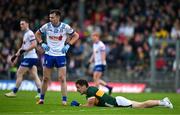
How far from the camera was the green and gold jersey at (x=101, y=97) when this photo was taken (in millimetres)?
19531

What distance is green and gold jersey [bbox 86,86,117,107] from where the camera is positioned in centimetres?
1953

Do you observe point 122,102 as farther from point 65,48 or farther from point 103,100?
point 65,48

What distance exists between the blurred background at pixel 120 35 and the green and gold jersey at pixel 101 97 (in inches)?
612

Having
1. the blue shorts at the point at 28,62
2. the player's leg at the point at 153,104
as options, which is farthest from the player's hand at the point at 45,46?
the blue shorts at the point at 28,62

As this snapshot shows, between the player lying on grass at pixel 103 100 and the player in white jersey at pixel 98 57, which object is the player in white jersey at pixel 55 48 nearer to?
the player lying on grass at pixel 103 100

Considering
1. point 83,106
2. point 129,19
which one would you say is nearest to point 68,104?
point 83,106

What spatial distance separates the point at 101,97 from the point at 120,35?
1902cm

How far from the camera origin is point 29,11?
41.1 meters

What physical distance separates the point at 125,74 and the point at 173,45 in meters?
2.87

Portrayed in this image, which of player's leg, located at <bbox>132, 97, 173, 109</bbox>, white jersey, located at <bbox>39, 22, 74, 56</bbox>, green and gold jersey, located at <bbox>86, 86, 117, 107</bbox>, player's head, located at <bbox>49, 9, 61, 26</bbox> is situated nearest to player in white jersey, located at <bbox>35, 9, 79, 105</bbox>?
white jersey, located at <bbox>39, 22, 74, 56</bbox>

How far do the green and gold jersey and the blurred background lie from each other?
15546 mm

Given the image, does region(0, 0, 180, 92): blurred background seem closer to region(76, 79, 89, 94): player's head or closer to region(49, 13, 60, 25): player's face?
region(49, 13, 60, 25): player's face

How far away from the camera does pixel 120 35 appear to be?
38469 mm

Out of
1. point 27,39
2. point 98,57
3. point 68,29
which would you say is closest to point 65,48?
point 68,29
